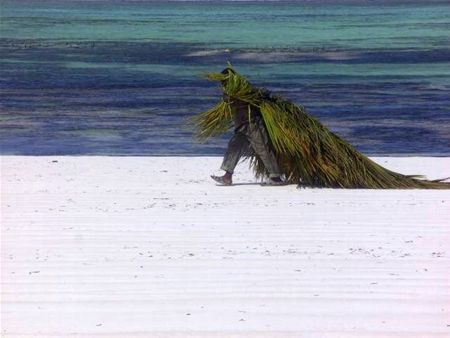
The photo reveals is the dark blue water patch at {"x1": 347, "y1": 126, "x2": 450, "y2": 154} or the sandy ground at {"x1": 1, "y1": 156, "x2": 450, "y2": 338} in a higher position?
the dark blue water patch at {"x1": 347, "y1": 126, "x2": 450, "y2": 154}

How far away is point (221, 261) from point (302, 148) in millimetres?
2976

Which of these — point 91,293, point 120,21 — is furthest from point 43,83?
point 120,21

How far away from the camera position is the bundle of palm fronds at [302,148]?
28.9 ft

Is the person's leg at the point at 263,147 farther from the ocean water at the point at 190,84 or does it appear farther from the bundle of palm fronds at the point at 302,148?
the ocean water at the point at 190,84

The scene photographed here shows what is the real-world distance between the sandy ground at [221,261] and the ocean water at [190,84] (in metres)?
5.60

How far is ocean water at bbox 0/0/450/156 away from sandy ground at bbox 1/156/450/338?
560 centimetres

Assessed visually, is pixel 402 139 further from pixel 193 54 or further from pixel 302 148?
pixel 193 54

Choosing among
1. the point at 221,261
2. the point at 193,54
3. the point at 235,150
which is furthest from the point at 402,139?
the point at 193,54

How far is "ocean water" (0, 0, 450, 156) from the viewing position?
50.0 ft

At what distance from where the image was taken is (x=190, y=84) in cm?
2478

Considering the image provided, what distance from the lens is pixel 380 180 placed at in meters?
8.88

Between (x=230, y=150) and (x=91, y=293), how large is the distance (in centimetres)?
393

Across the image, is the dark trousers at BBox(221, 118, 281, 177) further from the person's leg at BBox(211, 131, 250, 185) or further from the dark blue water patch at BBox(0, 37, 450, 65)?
the dark blue water patch at BBox(0, 37, 450, 65)

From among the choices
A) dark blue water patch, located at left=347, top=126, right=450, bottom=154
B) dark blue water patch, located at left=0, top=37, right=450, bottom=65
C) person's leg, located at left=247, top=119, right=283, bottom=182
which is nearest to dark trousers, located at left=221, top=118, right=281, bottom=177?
person's leg, located at left=247, top=119, right=283, bottom=182
